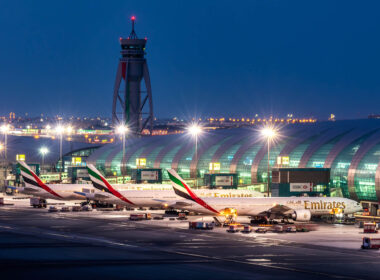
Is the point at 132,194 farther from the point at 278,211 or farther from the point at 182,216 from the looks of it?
the point at 278,211

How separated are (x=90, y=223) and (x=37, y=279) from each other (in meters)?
41.2

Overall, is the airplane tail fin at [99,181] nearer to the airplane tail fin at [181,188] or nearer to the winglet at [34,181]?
the winglet at [34,181]

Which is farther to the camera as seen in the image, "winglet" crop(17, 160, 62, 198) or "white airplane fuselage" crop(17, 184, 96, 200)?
"winglet" crop(17, 160, 62, 198)

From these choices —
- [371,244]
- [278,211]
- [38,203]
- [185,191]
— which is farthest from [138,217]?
[371,244]

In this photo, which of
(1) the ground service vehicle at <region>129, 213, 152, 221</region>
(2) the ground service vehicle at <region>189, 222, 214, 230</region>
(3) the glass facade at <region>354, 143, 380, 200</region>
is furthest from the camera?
(3) the glass facade at <region>354, 143, 380, 200</region>

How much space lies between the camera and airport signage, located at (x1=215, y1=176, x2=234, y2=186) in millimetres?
125512

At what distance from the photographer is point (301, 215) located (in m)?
89.8

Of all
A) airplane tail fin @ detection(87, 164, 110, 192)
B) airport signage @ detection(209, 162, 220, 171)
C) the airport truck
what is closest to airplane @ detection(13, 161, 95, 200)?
the airport truck

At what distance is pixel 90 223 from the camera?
89.1 m

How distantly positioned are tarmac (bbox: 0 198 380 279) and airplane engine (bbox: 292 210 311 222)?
9.95 feet

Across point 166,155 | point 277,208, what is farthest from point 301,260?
point 166,155

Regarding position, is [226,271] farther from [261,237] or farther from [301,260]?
[261,237]

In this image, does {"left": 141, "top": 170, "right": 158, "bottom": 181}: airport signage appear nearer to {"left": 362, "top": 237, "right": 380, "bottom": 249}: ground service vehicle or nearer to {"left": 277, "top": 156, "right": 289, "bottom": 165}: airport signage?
{"left": 277, "top": 156, "right": 289, "bottom": 165}: airport signage

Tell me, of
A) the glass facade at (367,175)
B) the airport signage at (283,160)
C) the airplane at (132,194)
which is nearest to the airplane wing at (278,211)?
the airplane at (132,194)
